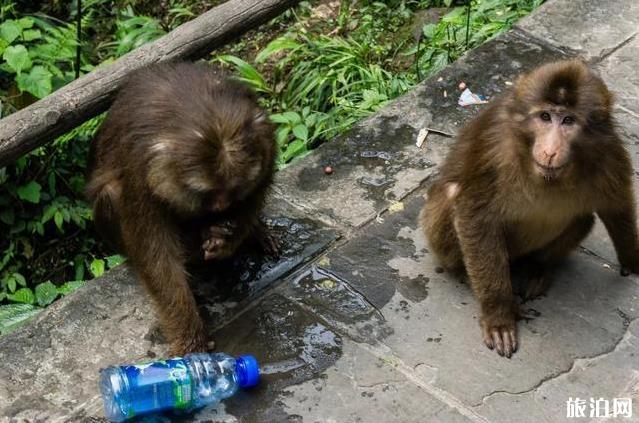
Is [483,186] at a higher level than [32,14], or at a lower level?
higher

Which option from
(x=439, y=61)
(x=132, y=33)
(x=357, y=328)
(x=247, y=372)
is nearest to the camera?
(x=247, y=372)

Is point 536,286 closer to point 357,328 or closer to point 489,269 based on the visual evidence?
point 489,269

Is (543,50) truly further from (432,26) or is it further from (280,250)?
(280,250)

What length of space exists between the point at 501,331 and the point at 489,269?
0.30 m

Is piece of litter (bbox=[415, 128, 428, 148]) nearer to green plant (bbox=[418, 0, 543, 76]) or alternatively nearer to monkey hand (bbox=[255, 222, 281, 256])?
green plant (bbox=[418, 0, 543, 76])

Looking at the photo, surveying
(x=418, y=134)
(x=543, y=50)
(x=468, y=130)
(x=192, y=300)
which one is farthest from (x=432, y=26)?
(x=192, y=300)

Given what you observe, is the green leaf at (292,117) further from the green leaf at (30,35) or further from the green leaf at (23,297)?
the green leaf at (23,297)

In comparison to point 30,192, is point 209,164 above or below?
above

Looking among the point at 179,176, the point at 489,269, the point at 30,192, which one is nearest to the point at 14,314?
the point at 30,192

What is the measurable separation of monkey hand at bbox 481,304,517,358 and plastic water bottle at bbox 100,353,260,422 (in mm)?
1083

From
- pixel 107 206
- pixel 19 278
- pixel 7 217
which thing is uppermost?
pixel 107 206

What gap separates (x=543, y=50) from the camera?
21.6ft

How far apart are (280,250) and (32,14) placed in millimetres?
4450

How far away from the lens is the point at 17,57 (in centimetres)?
671
